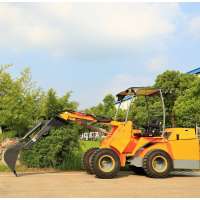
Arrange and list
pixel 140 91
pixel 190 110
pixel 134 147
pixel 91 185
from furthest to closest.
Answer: pixel 190 110
pixel 140 91
pixel 134 147
pixel 91 185

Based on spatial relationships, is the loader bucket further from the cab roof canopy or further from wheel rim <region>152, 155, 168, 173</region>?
wheel rim <region>152, 155, 168, 173</region>

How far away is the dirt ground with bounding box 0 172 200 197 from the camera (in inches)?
377

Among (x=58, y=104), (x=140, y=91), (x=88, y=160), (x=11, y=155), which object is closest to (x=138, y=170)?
(x=88, y=160)

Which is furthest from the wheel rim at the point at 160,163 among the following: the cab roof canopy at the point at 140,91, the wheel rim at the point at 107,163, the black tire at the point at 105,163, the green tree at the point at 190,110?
the green tree at the point at 190,110

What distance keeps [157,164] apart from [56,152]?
140 inches

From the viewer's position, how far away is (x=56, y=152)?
1438 centimetres

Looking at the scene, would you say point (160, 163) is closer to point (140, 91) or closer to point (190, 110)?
point (140, 91)

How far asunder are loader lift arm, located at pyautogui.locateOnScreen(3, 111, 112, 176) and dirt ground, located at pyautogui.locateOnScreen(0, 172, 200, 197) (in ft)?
1.96

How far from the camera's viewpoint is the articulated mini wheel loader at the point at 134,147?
1261 centimetres

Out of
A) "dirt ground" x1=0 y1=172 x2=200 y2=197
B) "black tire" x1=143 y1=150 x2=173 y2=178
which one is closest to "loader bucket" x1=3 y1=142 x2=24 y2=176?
"dirt ground" x1=0 y1=172 x2=200 y2=197

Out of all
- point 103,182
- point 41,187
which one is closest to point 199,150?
point 103,182

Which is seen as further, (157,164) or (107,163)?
(157,164)

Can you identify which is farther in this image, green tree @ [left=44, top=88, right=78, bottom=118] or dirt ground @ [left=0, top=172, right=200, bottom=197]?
green tree @ [left=44, top=88, right=78, bottom=118]

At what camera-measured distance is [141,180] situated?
12.2m
